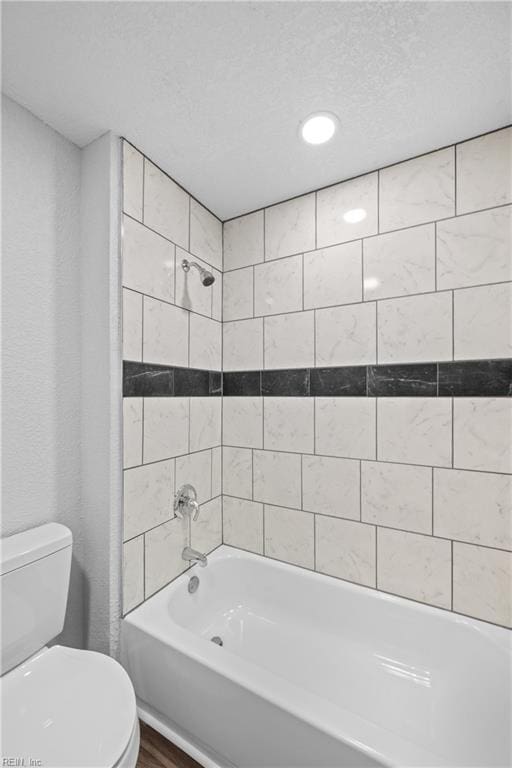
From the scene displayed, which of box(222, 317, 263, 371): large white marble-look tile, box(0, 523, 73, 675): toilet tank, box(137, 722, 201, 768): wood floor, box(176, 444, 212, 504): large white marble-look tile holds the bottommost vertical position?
box(137, 722, 201, 768): wood floor

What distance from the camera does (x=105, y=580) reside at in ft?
4.48

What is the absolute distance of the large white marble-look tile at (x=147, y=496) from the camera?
4.61ft

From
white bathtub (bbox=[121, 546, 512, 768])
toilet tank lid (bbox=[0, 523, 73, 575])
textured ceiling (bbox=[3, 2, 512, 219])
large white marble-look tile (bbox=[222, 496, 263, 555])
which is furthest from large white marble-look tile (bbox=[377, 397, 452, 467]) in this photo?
toilet tank lid (bbox=[0, 523, 73, 575])

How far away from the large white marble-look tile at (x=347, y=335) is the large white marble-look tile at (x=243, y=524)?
2.99 ft

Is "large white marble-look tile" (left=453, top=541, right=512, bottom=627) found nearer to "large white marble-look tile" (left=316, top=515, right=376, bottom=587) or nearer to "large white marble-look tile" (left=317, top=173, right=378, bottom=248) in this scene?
"large white marble-look tile" (left=316, top=515, right=376, bottom=587)

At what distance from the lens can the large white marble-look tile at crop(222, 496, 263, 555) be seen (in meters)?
1.91

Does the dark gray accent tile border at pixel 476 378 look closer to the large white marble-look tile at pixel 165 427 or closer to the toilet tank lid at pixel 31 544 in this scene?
the large white marble-look tile at pixel 165 427

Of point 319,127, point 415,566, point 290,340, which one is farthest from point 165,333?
point 415,566

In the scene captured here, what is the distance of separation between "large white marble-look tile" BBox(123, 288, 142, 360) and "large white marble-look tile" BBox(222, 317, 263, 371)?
2.17 ft

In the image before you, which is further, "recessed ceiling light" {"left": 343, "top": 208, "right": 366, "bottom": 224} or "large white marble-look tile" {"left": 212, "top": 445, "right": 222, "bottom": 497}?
"large white marble-look tile" {"left": 212, "top": 445, "right": 222, "bottom": 497}

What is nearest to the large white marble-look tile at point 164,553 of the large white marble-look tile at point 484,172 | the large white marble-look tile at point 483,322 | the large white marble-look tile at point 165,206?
the large white marble-look tile at point 165,206

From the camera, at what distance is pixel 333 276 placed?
1701 mm

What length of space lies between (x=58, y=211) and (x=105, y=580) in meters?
1.50

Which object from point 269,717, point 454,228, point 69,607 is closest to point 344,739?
point 269,717
